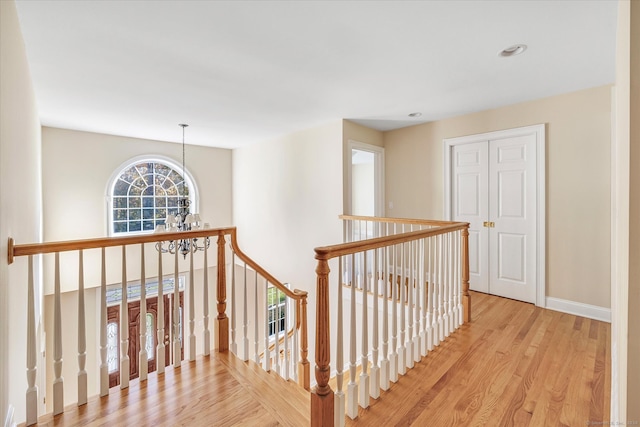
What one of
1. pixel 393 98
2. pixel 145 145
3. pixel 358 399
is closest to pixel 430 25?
pixel 393 98

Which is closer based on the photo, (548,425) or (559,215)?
(548,425)

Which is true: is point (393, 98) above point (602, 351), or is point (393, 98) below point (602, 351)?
above

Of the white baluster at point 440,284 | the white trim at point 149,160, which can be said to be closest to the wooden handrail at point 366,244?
the white baluster at point 440,284

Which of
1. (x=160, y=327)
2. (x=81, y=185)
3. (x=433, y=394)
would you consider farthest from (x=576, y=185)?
(x=81, y=185)

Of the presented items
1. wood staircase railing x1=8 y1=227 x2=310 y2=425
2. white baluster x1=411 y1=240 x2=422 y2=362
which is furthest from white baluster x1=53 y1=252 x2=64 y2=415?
white baluster x1=411 y1=240 x2=422 y2=362

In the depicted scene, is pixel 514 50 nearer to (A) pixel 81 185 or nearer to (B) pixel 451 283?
(B) pixel 451 283

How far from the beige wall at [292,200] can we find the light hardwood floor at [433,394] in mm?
2277

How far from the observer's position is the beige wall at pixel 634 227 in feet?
2.74

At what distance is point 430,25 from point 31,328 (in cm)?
283

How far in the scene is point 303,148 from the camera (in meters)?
4.59

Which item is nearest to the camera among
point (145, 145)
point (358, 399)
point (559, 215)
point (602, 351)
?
point (358, 399)

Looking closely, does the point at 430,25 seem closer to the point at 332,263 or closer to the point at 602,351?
the point at 602,351

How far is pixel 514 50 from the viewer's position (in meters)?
2.18

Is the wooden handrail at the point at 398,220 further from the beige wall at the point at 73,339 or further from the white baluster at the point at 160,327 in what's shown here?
the beige wall at the point at 73,339
